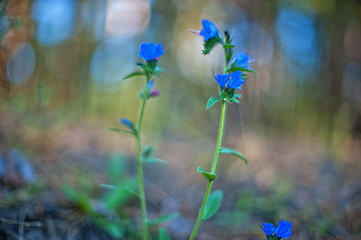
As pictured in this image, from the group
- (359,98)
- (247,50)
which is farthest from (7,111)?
(359,98)

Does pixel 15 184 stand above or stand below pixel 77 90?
below

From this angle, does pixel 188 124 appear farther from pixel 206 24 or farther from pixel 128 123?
pixel 206 24

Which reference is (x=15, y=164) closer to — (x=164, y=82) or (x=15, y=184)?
(x=15, y=184)

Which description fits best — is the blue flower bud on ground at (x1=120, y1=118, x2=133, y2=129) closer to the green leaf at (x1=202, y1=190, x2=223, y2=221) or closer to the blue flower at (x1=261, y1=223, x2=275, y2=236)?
the green leaf at (x1=202, y1=190, x2=223, y2=221)

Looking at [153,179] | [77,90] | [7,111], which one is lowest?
[153,179]

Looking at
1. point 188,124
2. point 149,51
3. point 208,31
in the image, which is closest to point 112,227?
point 149,51

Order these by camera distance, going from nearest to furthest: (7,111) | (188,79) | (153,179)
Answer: (153,179), (7,111), (188,79)

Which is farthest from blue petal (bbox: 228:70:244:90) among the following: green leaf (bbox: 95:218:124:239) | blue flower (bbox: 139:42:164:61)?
green leaf (bbox: 95:218:124:239)

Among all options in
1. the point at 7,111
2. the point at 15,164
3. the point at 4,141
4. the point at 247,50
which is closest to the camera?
the point at 15,164
